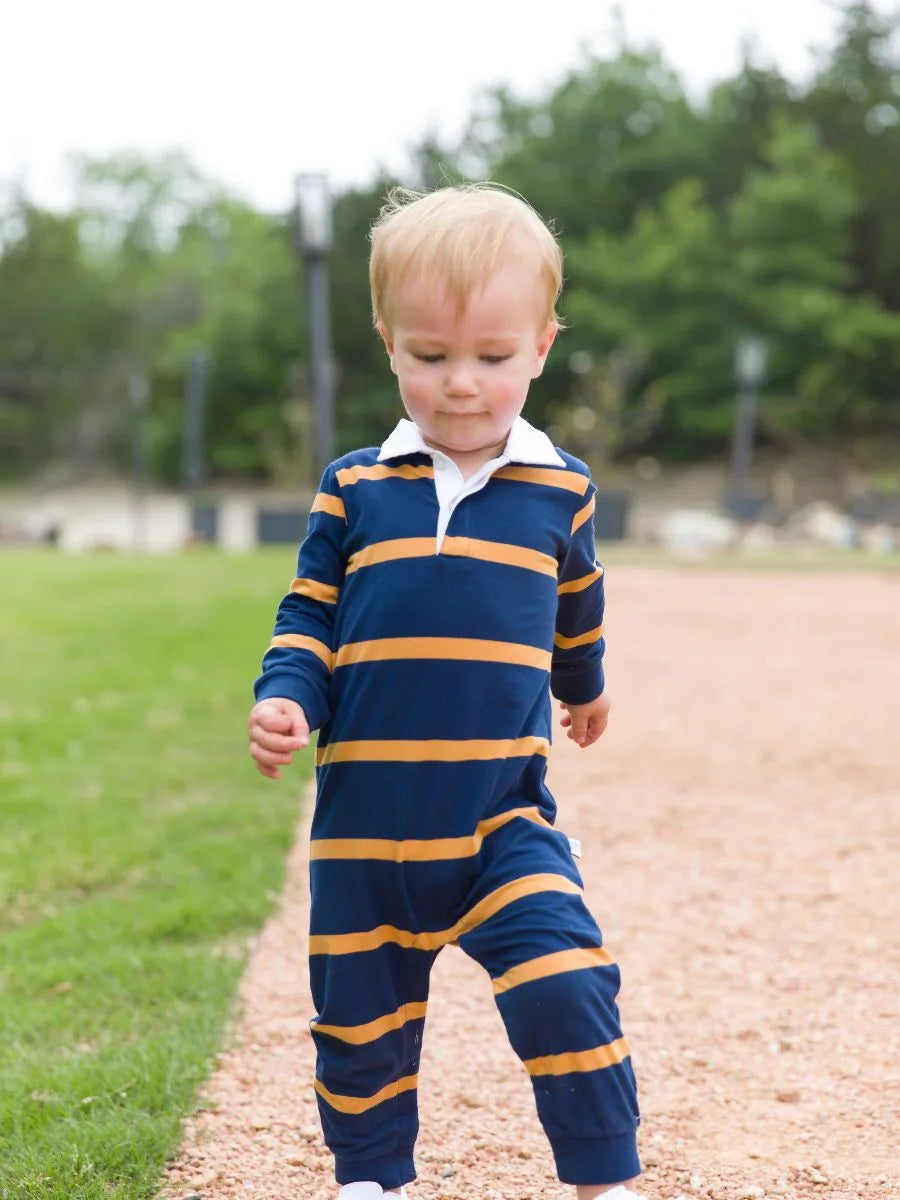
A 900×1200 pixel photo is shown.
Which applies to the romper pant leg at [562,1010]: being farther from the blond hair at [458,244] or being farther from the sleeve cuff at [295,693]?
the blond hair at [458,244]

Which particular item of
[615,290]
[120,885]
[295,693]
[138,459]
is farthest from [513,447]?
[615,290]

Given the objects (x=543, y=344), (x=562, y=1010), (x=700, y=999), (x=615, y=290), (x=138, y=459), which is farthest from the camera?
(x=615, y=290)

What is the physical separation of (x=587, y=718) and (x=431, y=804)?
50cm

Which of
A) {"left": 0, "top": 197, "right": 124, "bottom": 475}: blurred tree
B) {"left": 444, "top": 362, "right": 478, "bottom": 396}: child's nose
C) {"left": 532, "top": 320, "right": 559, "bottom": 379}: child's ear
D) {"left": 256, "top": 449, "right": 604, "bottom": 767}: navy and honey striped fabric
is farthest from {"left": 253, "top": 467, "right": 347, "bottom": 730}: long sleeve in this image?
{"left": 0, "top": 197, "right": 124, "bottom": 475}: blurred tree

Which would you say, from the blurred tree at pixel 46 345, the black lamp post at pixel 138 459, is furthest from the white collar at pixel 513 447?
the blurred tree at pixel 46 345

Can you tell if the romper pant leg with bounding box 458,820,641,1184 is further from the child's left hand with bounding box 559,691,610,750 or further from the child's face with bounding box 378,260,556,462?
the child's face with bounding box 378,260,556,462

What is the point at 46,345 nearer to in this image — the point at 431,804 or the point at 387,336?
the point at 387,336

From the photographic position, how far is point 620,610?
472 inches

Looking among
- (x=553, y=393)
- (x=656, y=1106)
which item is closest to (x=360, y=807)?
(x=656, y=1106)

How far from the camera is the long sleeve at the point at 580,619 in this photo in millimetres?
2139

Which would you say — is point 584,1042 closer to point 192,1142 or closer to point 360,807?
point 360,807

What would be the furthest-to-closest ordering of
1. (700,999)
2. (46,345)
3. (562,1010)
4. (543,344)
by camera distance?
(46,345) → (700,999) → (543,344) → (562,1010)

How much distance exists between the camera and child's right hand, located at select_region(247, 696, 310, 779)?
1.89 metres

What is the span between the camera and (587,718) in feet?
7.73
